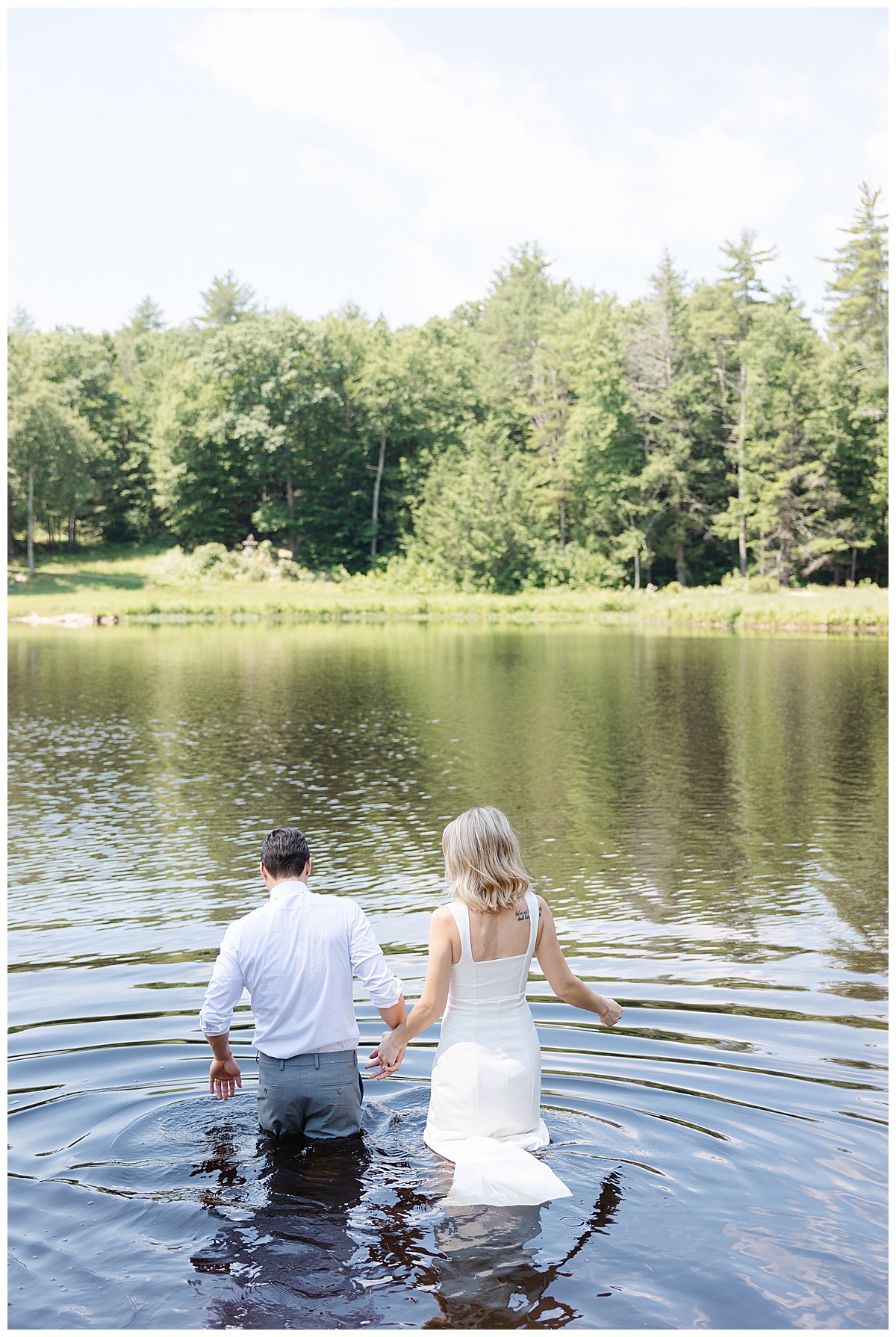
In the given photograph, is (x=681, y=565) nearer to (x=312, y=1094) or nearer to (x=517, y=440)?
(x=517, y=440)

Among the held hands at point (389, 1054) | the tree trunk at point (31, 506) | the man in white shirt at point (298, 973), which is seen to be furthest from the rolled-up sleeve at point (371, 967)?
the tree trunk at point (31, 506)

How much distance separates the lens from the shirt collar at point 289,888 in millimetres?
4973

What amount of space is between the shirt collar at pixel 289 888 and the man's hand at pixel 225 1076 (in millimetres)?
824

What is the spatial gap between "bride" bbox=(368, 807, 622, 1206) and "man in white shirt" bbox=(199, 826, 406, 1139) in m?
0.41

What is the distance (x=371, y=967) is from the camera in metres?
4.88

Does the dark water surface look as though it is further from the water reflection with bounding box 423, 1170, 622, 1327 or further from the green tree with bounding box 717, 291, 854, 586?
the green tree with bounding box 717, 291, 854, 586

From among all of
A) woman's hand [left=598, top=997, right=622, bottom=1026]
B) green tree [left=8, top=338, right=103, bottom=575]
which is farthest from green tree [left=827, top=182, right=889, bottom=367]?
woman's hand [left=598, top=997, right=622, bottom=1026]

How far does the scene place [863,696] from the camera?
26.8 m

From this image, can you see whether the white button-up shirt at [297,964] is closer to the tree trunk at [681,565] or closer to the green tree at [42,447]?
the green tree at [42,447]

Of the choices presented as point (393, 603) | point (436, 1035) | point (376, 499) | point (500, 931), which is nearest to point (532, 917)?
point (500, 931)

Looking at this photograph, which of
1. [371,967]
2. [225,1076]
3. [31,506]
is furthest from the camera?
[31,506]

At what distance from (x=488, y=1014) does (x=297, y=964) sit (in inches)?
35.8

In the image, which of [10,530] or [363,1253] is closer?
[363,1253]

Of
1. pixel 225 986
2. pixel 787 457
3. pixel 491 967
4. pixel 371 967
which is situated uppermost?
pixel 787 457
